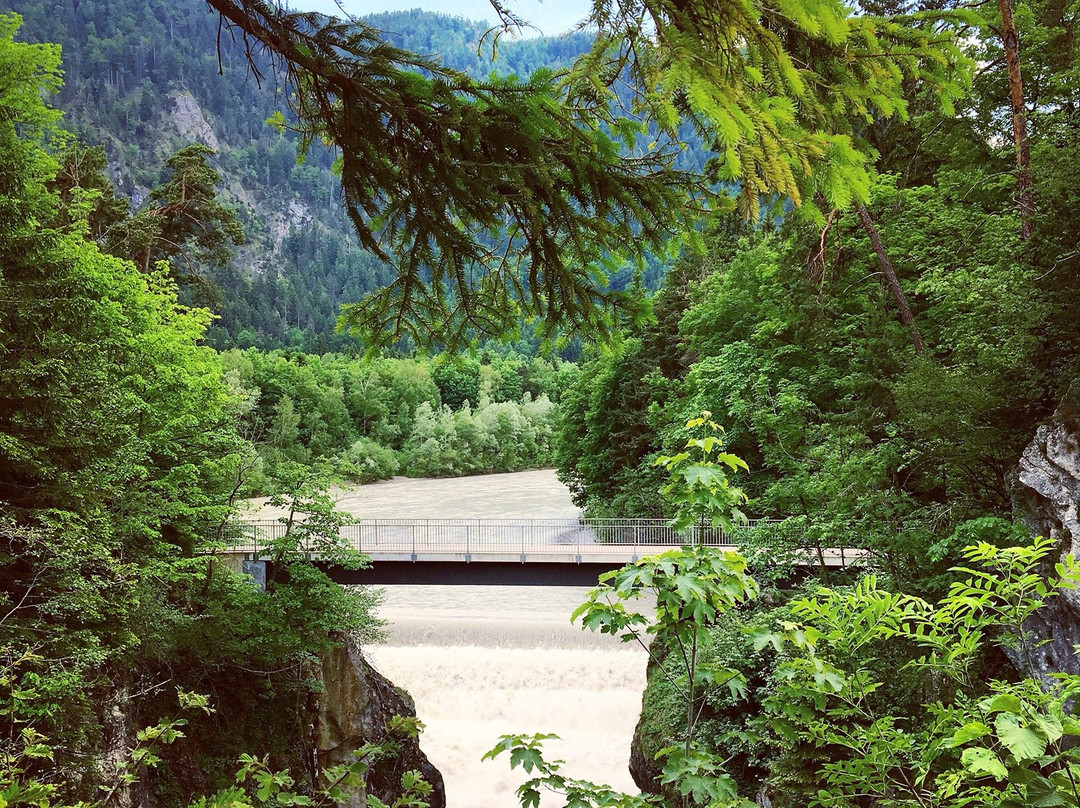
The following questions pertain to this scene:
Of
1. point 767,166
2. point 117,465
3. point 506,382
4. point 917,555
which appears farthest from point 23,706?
point 506,382

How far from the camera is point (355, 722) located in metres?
15.9

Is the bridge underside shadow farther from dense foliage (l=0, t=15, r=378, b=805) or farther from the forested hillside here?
the forested hillside

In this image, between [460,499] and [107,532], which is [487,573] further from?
[460,499]

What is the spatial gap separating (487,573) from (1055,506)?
15.1 metres

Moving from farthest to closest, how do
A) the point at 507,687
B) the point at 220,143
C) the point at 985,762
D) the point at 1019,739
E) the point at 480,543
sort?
1. the point at 220,143
2. the point at 507,687
3. the point at 480,543
4. the point at 985,762
5. the point at 1019,739

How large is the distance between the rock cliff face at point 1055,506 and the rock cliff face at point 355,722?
12.8 m

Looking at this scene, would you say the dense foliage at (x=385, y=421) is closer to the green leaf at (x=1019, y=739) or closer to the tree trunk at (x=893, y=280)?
the tree trunk at (x=893, y=280)

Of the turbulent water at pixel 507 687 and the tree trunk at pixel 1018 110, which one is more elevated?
the tree trunk at pixel 1018 110

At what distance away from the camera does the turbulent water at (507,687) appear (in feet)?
61.9

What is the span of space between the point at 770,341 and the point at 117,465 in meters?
15.1

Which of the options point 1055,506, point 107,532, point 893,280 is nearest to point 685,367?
point 893,280

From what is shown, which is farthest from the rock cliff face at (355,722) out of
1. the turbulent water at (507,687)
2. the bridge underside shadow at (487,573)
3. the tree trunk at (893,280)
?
the tree trunk at (893,280)

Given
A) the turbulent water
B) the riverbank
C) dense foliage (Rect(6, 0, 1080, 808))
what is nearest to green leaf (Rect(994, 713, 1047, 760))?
dense foliage (Rect(6, 0, 1080, 808))

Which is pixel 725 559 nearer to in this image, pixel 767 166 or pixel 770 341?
→ pixel 767 166
